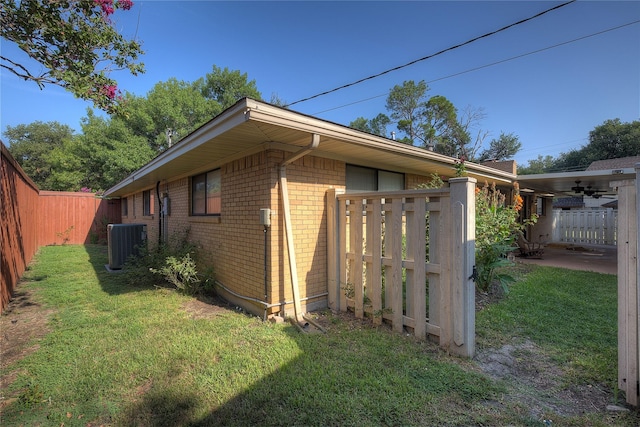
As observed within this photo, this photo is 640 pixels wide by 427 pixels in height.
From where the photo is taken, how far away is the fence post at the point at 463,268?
3049mm

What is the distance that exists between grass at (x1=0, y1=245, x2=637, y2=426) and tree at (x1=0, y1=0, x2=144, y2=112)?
11.0 ft

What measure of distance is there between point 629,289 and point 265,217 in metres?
3.80

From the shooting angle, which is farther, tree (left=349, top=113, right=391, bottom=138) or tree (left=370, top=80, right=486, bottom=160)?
tree (left=349, top=113, right=391, bottom=138)

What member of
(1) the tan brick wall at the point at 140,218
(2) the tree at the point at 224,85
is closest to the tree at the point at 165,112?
(2) the tree at the point at 224,85

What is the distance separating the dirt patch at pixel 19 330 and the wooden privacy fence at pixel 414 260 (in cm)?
385

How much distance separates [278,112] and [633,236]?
11.2 ft

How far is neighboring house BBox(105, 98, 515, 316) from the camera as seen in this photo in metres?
3.67

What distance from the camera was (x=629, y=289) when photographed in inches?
92.0

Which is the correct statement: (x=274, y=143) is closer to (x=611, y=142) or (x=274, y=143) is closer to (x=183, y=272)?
(x=183, y=272)

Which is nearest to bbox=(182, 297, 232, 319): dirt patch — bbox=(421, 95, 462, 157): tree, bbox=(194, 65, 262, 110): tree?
Answer: bbox=(421, 95, 462, 157): tree

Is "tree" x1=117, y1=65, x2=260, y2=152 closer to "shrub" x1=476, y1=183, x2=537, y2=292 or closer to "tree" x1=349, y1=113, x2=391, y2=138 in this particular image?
"tree" x1=349, y1=113, x2=391, y2=138

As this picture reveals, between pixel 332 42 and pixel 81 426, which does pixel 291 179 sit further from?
pixel 332 42

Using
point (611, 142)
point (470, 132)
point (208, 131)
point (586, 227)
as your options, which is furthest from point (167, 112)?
point (611, 142)

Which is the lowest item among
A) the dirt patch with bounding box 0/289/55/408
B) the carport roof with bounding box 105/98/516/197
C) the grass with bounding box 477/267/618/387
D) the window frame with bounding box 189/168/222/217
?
the dirt patch with bounding box 0/289/55/408
